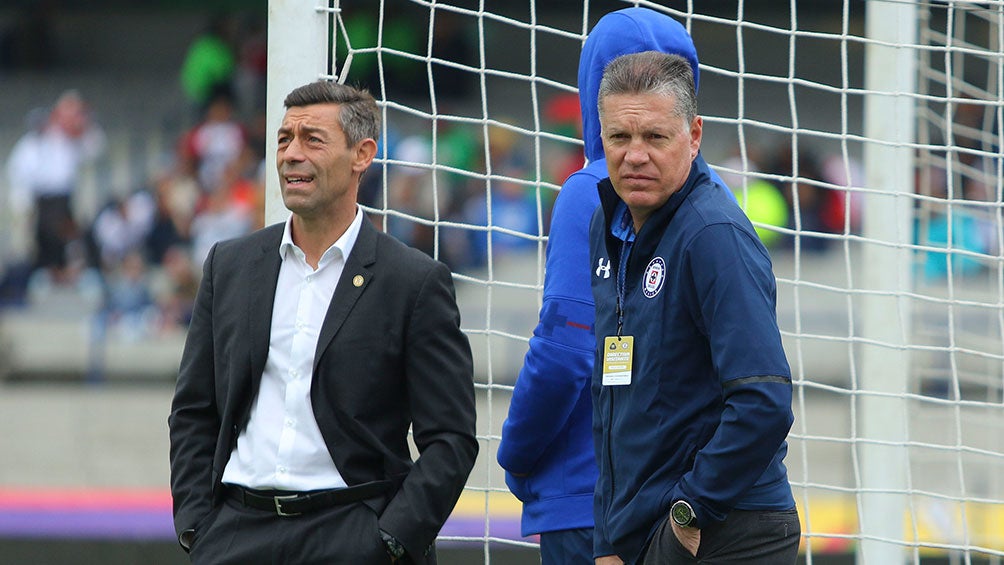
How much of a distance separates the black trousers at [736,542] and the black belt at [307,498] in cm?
68

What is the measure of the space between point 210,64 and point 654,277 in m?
12.8

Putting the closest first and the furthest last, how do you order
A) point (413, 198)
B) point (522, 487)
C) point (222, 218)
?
point (522, 487), point (413, 198), point (222, 218)

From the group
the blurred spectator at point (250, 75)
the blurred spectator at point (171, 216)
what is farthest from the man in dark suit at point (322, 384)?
the blurred spectator at point (250, 75)

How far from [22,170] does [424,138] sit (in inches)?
155

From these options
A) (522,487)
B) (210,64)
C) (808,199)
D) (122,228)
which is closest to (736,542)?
(522,487)

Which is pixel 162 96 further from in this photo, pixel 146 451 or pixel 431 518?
pixel 431 518

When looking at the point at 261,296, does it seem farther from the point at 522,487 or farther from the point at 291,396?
the point at 522,487

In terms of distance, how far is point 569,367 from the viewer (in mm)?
3039

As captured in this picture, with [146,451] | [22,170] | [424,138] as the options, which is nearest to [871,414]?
[146,451]

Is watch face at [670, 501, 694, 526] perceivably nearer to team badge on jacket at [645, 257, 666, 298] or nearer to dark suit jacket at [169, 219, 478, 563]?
team badge on jacket at [645, 257, 666, 298]

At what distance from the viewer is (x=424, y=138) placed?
535 inches

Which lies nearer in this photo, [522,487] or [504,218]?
[522,487]

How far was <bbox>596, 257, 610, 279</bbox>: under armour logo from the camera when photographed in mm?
2836

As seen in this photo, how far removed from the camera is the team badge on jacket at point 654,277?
8.78 ft
